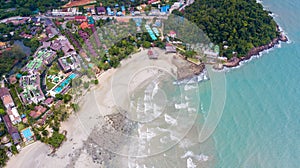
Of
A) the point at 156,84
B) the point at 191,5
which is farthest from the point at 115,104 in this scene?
the point at 191,5

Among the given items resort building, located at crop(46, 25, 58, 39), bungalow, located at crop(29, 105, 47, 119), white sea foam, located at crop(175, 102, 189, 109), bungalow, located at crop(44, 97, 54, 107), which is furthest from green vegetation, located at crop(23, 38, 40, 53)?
white sea foam, located at crop(175, 102, 189, 109)

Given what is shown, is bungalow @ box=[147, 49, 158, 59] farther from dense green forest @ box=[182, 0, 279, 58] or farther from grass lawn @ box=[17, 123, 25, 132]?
grass lawn @ box=[17, 123, 25, 132]

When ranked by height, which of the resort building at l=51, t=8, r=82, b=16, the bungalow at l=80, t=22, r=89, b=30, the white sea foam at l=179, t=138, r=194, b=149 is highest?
the resort building at l=51, t=8, r=82, b=16

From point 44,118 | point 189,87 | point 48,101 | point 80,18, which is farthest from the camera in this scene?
point 80,18

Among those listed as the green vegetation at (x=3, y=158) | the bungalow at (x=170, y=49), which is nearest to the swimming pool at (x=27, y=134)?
the green vegetation at (x=3, y=158)

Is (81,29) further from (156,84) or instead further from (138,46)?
(156,84)

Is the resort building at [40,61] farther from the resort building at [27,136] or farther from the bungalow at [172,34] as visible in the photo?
the bungalow at [172,34]

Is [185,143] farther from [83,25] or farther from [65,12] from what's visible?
[65,12]

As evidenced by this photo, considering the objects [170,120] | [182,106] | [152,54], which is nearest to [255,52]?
[152,54]
